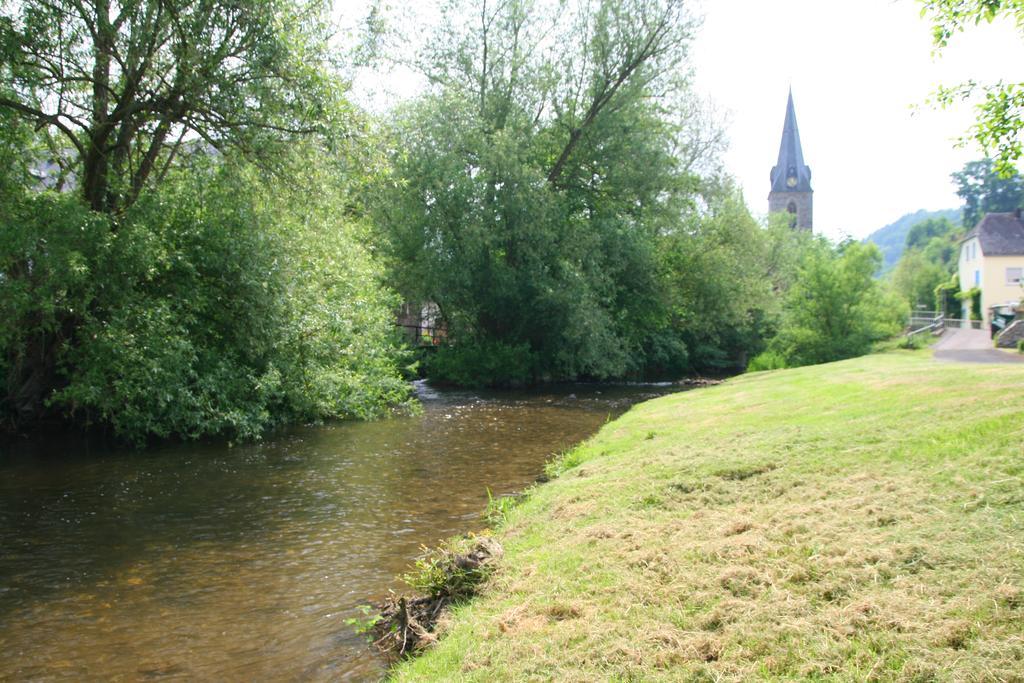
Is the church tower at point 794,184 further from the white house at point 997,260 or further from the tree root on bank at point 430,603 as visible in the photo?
the tree root on bank at point 430,603

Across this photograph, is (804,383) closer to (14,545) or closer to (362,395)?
(362,395)

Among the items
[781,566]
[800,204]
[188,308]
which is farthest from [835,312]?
[800,204]

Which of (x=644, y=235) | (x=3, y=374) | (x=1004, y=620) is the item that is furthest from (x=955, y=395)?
(x=644, y=235)

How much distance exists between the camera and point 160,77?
16.5 meters

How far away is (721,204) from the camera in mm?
40812

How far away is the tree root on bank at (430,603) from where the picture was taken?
19.9ft

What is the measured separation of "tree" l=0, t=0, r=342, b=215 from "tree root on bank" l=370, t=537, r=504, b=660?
39.2 ft

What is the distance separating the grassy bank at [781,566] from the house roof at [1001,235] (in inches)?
2831

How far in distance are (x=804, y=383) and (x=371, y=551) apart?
12679 mm

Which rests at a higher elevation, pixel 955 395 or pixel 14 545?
pixel 955 395

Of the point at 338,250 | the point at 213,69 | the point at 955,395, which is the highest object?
the point at 213,69

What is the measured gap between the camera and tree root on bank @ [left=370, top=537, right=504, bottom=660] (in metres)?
6.08

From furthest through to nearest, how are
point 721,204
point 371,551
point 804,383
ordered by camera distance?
1. point 721,204
2. point 804,383
3. point 371,551

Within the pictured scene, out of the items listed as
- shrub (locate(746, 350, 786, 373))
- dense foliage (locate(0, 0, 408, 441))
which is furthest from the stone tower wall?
dense foliage (locate(0, 0, 408, 441))
